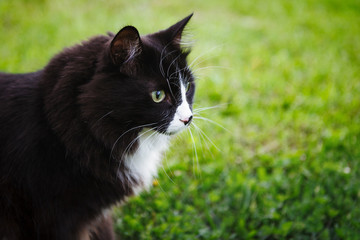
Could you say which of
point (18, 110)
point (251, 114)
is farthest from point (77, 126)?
point (251, 114)

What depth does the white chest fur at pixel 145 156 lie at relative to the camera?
1705 mm

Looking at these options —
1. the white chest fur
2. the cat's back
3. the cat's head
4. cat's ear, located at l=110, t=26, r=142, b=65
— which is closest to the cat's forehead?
the cat's head

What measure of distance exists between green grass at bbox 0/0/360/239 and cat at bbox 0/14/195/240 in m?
0.60

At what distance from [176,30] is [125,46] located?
1.18 ft

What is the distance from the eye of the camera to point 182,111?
1623mm

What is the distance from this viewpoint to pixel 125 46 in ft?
4.76

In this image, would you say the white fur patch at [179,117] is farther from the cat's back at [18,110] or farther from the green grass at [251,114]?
the cat's back at [18,110]

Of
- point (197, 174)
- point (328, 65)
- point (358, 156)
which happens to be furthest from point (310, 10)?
point (197, 174)

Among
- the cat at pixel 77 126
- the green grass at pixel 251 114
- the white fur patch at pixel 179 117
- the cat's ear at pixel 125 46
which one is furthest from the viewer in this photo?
the green grass at pixel 251 114

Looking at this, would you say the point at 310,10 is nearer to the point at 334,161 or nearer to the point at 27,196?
the point at 334,161

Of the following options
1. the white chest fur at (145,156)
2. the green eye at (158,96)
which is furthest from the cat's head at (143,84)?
the white chest fur at (145,156)

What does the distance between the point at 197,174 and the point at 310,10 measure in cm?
444

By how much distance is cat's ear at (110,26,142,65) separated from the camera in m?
1.40

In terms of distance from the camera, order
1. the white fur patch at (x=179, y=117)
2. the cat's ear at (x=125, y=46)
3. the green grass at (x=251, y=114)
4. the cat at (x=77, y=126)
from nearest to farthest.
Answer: the cat's ear at (x=125, y=46)
the cat at (x=77, y=126)
the white fur patch at (x=179, y=117)
the green grass at (x=251, y=114)
